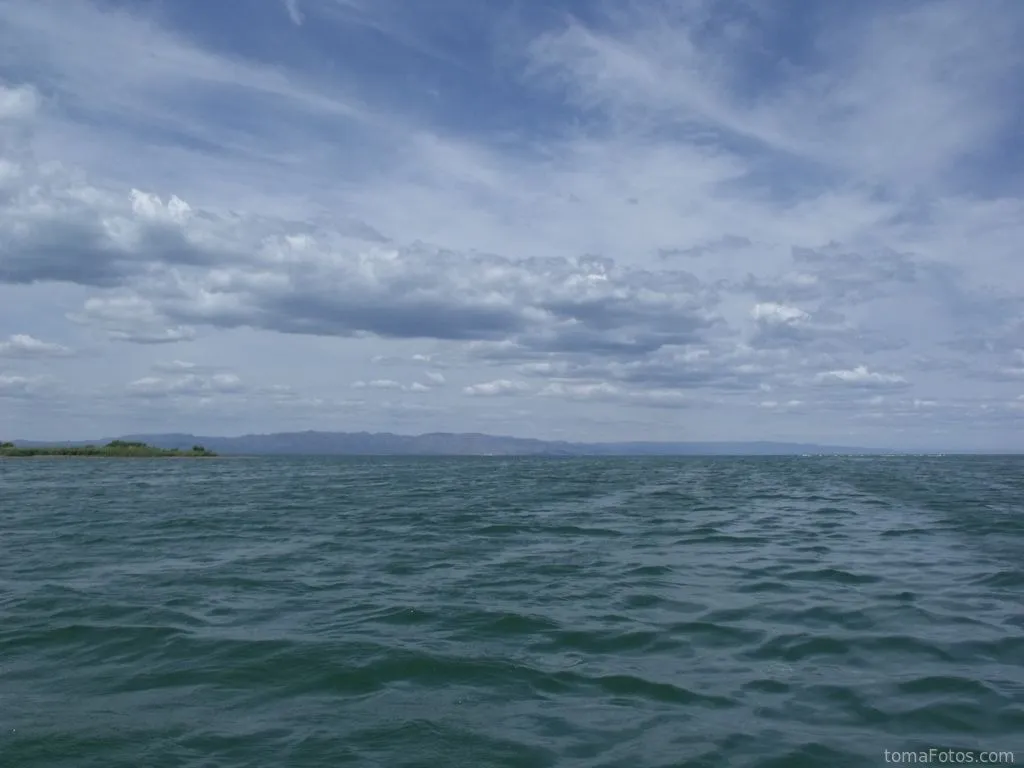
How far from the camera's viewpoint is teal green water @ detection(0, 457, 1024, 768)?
865cm

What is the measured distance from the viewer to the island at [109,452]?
10519cm

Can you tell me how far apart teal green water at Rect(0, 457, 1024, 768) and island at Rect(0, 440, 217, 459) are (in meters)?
93.1

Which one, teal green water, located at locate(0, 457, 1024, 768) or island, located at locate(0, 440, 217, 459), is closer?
teal green water, located at locate(0, 457, 1024, 768)

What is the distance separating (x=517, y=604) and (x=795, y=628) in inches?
190

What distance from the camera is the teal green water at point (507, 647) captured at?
340 inches

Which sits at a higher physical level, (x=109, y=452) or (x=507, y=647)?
(x=109, y=452)

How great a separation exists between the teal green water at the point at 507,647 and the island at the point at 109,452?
93.1m

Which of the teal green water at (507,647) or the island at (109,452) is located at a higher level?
the island at (109,452)

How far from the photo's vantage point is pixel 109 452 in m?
116

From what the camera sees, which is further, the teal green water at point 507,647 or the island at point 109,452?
the island at point 109,452

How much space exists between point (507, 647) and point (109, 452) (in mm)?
119217

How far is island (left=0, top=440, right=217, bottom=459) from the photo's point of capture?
105 meters

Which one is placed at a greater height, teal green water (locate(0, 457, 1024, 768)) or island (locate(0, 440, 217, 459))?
island (locate(0, 440, 217, 459))

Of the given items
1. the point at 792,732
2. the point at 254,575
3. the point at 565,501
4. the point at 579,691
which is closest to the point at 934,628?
the point at 792,732
